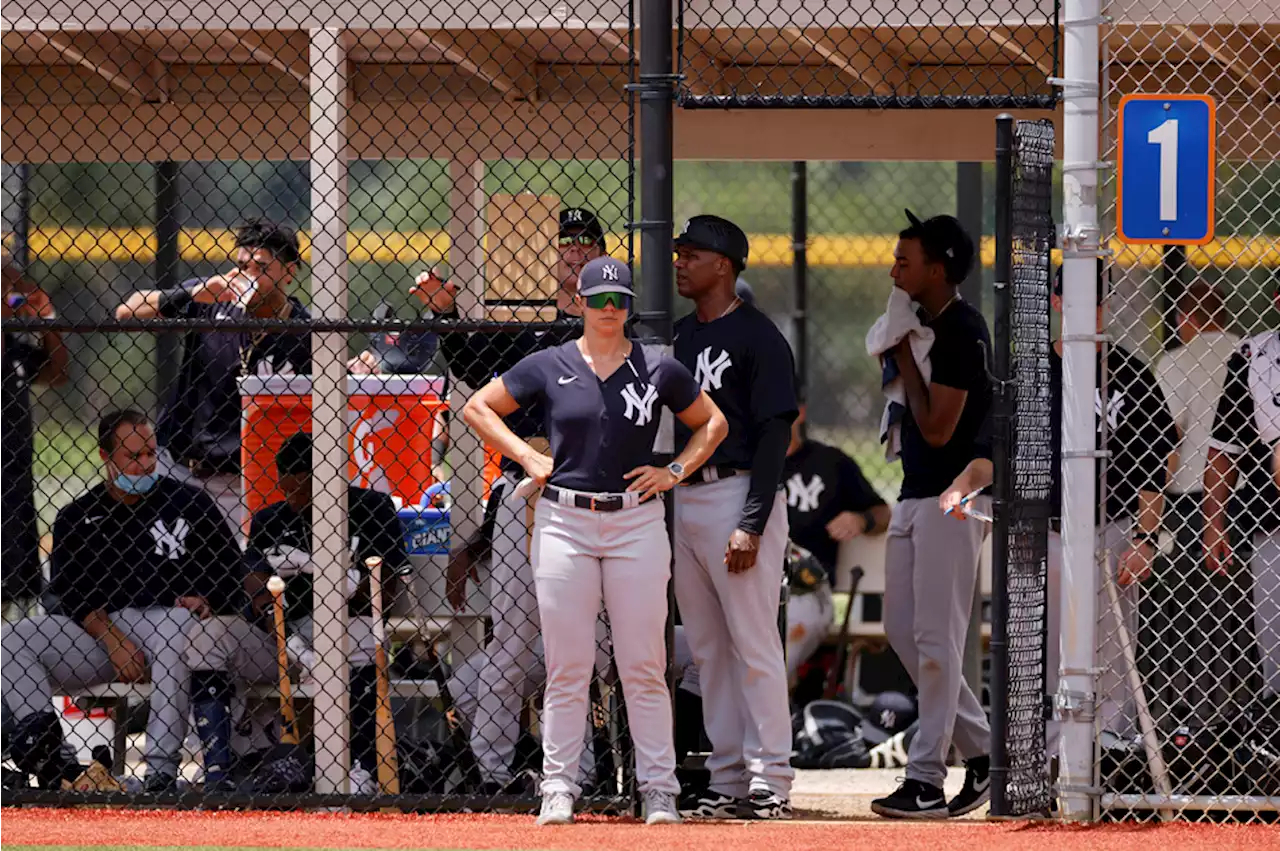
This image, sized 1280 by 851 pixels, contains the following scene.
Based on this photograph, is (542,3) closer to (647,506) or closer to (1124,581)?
(647,506)

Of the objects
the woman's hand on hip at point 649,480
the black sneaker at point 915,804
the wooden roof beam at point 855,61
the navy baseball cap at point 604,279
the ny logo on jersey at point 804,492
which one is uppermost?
the wooden roof beam at point 855,61

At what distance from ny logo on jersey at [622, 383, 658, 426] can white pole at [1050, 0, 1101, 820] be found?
4.23 ft

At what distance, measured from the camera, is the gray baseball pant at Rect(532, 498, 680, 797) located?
5941 millimetres

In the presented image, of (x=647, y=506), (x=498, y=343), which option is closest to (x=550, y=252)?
(x=498, y=343)

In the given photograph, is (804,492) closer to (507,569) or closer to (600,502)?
(507,569)

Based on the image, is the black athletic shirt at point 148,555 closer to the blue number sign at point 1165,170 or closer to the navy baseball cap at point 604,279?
the navy baseball cap at point 604,279

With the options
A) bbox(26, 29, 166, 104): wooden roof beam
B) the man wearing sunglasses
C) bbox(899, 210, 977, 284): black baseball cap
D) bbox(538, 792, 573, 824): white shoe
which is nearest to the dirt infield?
bbox(538, 792, 573, 824): white shoe

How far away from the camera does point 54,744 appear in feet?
22.4

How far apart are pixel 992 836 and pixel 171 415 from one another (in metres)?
3.86

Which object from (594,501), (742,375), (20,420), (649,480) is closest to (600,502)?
(594,501)

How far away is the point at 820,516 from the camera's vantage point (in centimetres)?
998

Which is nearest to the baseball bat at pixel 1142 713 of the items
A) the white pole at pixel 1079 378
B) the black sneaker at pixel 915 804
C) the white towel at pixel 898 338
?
the white pole at pixel 1079 378

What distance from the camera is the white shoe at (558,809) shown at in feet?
19.7

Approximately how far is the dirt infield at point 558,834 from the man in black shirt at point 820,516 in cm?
317
